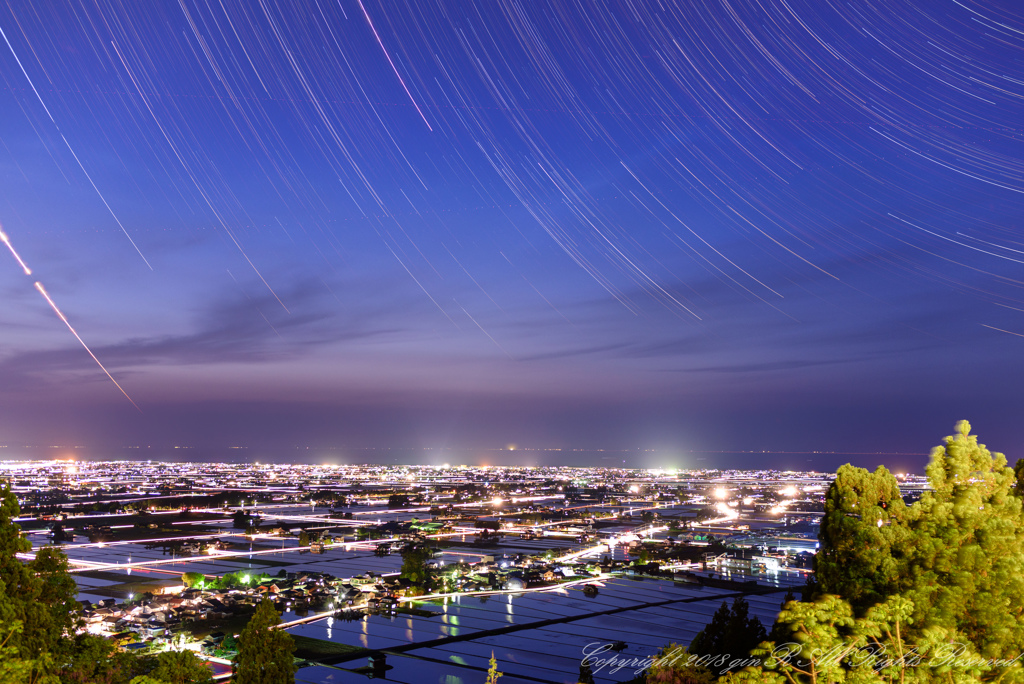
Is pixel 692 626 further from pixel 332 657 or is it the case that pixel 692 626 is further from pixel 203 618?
pixel 203 618

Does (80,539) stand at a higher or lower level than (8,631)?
lower

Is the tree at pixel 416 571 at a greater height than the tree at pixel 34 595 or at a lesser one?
lesser

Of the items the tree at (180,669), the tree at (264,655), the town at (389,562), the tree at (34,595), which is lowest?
the town at (389,562)

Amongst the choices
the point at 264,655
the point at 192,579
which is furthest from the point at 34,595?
the point at 192,579

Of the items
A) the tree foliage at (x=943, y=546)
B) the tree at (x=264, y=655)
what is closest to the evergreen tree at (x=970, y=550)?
the tree foliage at (x=943, y=546)

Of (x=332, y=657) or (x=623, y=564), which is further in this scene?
(x=623, y=564)

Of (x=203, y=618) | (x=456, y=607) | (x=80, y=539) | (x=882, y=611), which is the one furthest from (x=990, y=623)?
(x=80, y=539)

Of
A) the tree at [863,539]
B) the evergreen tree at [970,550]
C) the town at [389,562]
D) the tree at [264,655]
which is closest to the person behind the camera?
the evergreen tree at [970,550]

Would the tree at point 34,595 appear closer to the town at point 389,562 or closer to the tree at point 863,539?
the town at point 389,562
